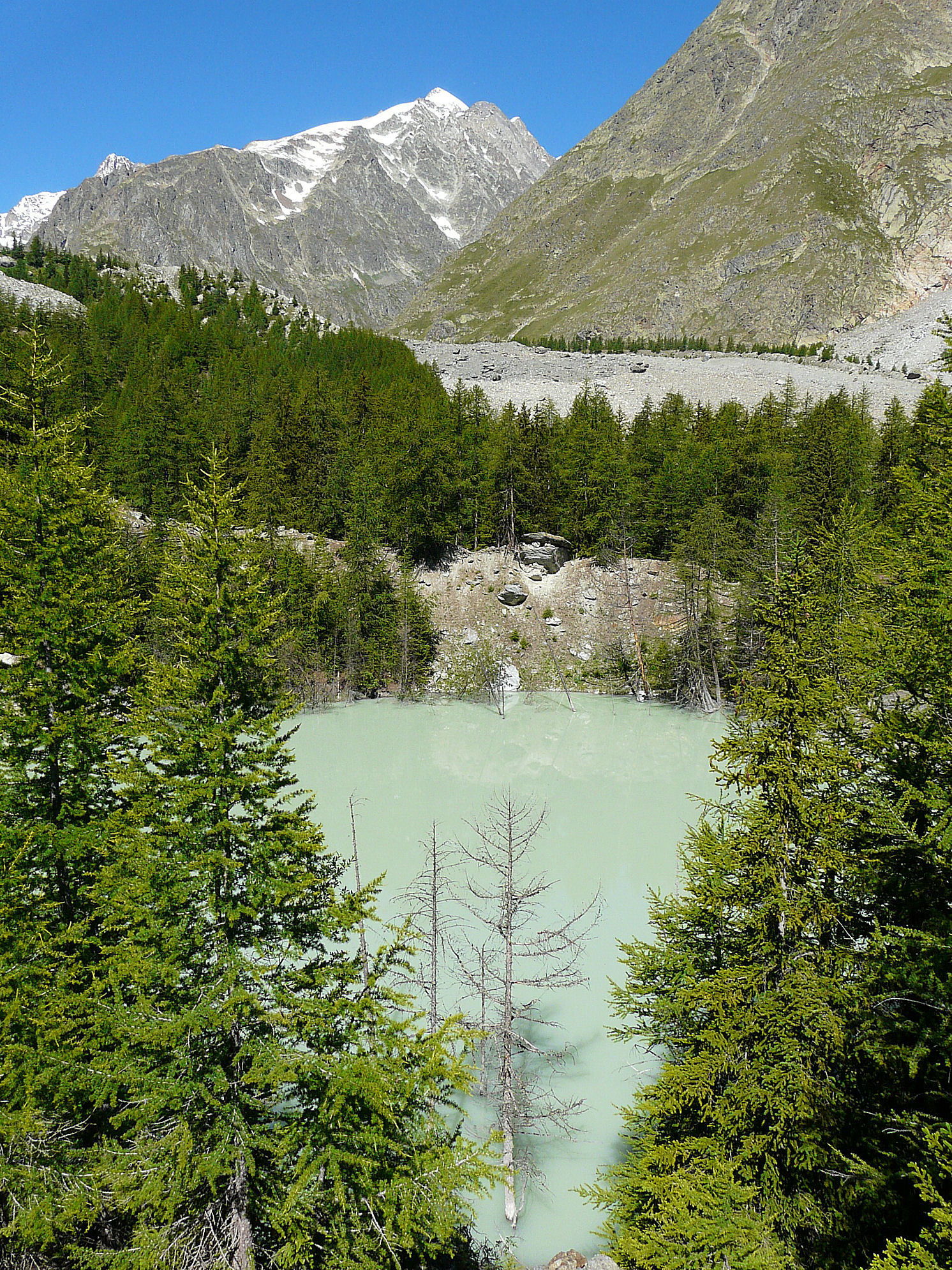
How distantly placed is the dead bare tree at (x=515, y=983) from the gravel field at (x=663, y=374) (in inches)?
2375

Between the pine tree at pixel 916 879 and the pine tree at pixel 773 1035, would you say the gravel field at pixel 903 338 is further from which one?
the pine tree at pixel 773 1035

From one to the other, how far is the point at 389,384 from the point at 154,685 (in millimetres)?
58149

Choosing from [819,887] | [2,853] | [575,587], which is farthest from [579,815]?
[575,587]

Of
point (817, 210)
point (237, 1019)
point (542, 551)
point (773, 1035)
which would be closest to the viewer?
point (237, 1019)

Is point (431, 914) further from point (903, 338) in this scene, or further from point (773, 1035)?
point (903, 338)

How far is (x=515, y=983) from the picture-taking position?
9555 mm

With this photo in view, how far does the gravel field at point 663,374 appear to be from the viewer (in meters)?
77.6

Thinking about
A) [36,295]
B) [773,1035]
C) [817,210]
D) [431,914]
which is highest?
[817,210]

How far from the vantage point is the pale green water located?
Answer: 1228 cm

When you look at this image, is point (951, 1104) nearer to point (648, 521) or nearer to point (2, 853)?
point (2, 853)

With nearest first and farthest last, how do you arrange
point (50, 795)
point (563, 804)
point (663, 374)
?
1. point (50, 795)
2. point (563, 804)
3. point (663, 374)

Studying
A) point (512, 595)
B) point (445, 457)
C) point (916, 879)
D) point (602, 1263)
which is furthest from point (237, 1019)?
point (445, 457)

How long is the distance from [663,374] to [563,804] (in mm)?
71034

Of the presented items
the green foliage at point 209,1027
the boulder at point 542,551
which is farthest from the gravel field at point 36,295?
the green foliage at point 209,1027
